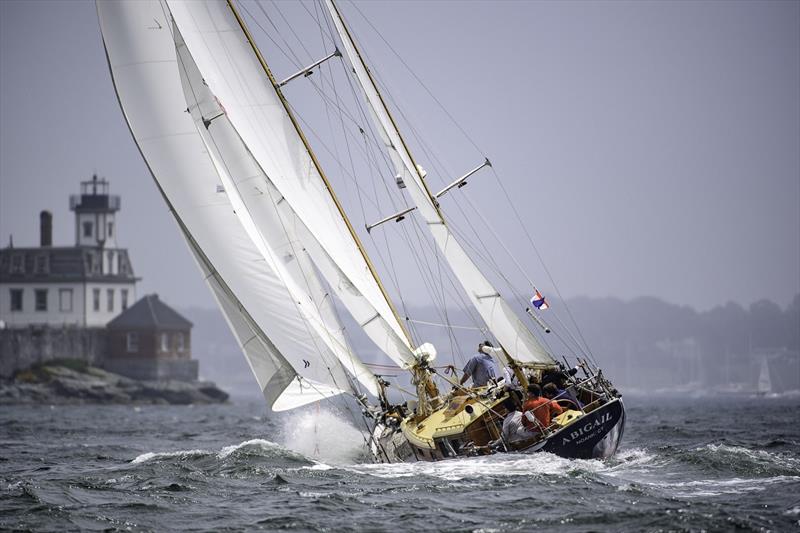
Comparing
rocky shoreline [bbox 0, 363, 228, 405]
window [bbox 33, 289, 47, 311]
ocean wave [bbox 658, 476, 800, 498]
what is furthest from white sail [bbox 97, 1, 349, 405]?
window [bbox 33, 289, 47, 311]

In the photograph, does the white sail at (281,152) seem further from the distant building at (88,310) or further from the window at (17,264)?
the window at (17,264)

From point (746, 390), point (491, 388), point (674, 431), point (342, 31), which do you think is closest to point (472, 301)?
point (491, 388)

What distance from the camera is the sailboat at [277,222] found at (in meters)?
26.9

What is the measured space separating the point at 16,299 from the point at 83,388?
44.9 ft

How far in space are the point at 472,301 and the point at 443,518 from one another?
28.5 feet

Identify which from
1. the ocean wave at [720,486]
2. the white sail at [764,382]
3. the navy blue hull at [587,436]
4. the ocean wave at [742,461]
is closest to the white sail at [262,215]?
the navy blue hull at [587,436]

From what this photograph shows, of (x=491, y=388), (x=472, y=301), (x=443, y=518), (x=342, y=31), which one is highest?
(x=342, y=31)

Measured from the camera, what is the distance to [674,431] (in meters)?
39.2

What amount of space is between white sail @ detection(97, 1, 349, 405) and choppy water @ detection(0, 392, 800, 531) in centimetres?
223

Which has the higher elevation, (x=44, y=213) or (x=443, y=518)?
(x=44, y=213)

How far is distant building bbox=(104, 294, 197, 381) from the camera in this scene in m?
93.1

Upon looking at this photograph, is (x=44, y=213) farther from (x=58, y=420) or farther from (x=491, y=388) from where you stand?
(x=491, y=388)

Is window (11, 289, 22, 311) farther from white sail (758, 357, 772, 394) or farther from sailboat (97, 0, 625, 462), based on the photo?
white sail (758, 357, 772, 394)

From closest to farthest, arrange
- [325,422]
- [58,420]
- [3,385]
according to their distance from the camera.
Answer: [325,422], [58,420], [3,385]
